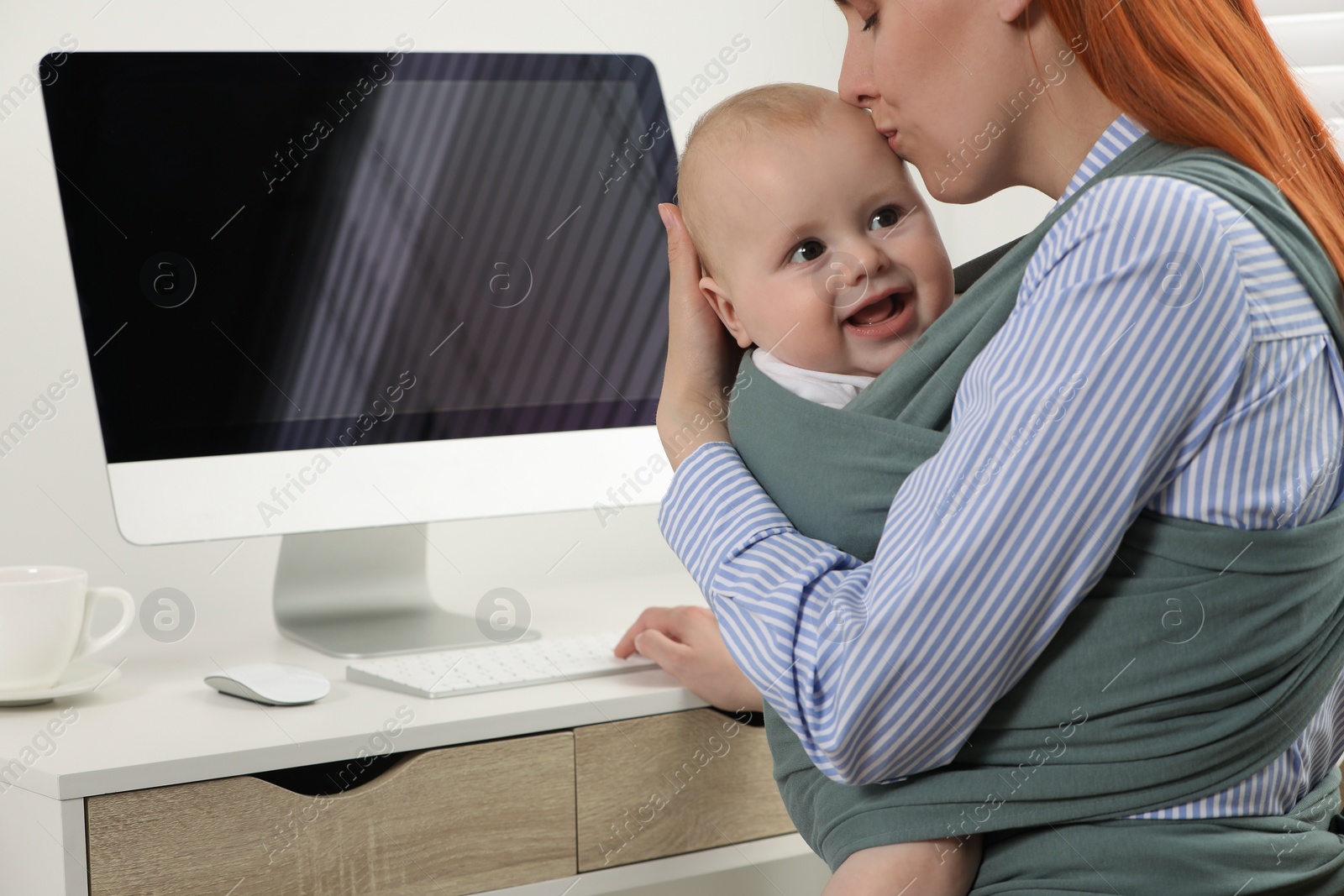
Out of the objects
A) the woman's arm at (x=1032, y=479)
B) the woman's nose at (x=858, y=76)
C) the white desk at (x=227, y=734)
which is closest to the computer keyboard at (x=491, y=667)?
the white desk at (x=227, y=734)

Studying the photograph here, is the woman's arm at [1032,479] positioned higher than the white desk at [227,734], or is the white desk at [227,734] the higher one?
the woman's arm at [1032,479]

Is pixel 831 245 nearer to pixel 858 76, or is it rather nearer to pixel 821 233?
pixel 821 233

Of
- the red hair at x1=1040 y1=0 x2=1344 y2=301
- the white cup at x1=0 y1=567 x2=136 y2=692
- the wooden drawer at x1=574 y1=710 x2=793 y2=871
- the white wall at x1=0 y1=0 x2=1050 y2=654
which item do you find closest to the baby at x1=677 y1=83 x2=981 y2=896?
the red hair at x1=1040 y1=0 x2=1344 y2=301

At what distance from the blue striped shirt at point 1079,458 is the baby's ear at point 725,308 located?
0.35 m

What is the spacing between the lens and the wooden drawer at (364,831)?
0.94 m

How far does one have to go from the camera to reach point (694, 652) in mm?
1169

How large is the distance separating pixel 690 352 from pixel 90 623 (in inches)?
25.9

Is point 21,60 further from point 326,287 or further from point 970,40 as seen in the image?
point 970,40

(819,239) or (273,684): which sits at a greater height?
(819,239)

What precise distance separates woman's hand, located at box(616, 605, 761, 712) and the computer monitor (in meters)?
0.23

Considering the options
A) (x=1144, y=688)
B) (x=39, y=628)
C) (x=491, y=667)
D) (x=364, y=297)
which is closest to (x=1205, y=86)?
(x=1144, y=688)

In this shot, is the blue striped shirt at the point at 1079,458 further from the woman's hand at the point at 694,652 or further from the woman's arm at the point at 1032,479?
the woman's hand at the point at 694,652

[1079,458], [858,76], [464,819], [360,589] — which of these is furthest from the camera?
[360,589]

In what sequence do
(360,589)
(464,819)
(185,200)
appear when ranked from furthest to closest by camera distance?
(360,589), (185,200), (464,819)
